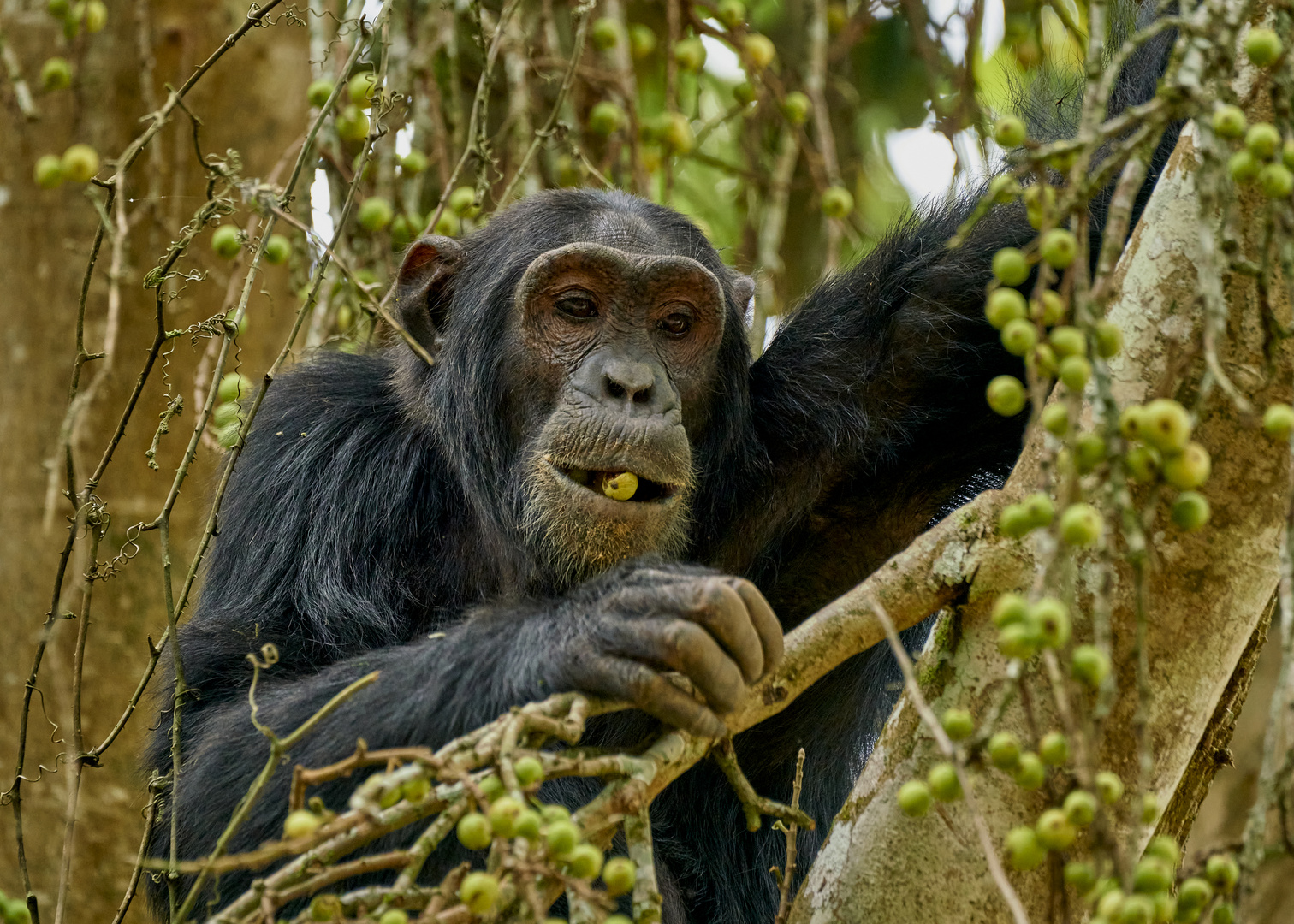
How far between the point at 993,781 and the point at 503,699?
3.91 ft

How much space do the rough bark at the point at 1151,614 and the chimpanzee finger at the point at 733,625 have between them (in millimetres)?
375

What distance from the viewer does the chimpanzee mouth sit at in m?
4.08

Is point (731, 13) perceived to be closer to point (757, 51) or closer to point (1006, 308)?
point (757, 51)

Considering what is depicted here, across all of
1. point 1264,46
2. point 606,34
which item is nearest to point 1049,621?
point 1264,46

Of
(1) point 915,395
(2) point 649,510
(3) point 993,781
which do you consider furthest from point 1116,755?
(1) point 915,395

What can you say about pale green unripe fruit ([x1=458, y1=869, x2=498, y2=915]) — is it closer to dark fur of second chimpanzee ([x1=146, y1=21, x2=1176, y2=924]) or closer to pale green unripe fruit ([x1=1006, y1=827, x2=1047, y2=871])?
pale green unripe fruit ([x1=1006, y1=827, x2=1047, y2=871])

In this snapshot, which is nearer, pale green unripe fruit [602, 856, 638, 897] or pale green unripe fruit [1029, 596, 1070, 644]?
pale green unripe fruit [1029, 596, 1070, 644]

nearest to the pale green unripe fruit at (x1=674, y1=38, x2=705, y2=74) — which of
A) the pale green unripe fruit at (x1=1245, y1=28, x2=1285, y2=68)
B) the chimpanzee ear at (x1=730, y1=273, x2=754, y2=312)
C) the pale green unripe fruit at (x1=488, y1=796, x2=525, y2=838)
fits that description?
the chimpanzee ear at (x1=730, y1=273, x2=754, y2=312)

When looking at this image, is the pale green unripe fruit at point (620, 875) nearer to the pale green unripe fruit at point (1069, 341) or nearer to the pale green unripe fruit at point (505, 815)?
the pale green unripe fruit at point (505, 815)

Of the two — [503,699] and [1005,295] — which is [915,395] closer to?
[503,699]

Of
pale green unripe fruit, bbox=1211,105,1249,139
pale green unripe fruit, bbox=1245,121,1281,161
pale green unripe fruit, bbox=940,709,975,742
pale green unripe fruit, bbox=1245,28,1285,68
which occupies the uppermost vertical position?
pale green unripe fruit, bbox=1245,28,1285,68

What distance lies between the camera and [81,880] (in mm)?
5969

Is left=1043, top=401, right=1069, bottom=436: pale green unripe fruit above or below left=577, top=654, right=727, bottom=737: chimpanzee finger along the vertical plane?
above

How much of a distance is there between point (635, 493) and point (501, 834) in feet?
6.66
